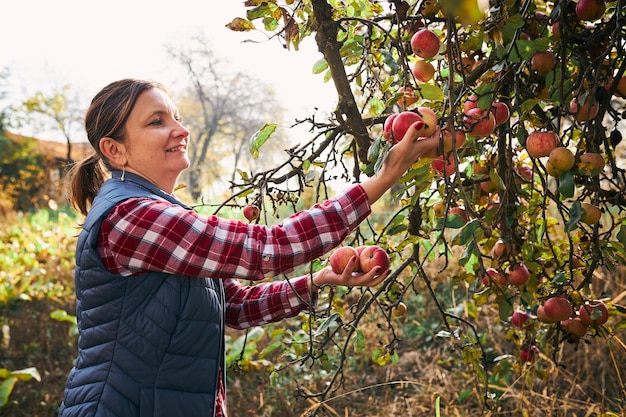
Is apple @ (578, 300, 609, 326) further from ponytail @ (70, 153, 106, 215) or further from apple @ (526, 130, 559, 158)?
ponytail @ (70, 153, 106, 215)

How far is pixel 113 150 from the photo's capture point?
156 centimetres

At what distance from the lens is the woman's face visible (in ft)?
5.00

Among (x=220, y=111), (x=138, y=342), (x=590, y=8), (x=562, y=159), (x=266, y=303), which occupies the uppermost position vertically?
(x=220, y=111)

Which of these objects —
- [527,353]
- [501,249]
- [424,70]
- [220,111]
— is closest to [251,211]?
[424,70]

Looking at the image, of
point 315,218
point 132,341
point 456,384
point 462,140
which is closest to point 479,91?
point 462,140

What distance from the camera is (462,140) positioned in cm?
112

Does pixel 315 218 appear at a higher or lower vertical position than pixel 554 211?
lower

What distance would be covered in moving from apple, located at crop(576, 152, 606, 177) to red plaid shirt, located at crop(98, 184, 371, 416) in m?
0.45

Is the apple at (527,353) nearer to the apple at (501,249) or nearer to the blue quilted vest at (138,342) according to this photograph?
the apple at (501,249)

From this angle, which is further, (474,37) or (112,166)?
(112,166)

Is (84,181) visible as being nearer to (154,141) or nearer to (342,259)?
(154,141)

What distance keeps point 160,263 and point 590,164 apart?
0.96 m

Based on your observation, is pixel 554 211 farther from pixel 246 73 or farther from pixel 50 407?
pixel 246 73

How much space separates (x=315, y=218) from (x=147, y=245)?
1.26 feet
